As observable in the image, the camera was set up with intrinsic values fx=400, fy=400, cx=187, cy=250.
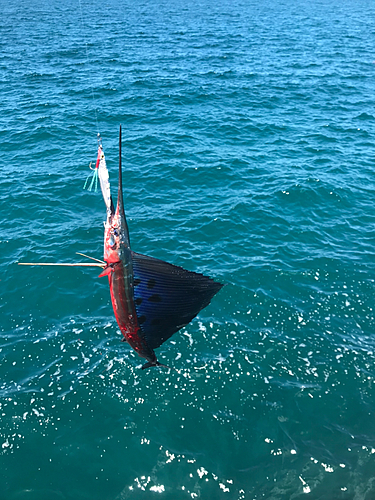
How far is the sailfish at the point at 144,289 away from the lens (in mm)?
7973

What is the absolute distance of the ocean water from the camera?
12.0 m

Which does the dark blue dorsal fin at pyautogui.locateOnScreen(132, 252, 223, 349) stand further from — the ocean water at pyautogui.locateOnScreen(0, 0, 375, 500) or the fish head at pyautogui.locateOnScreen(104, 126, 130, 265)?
the ocean water at pyautogui.locateOnScreen(0, 0, 375, 500)

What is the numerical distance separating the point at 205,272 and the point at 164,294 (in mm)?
10022

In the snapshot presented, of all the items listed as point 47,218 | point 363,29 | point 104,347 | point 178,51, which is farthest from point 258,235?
point 363,29

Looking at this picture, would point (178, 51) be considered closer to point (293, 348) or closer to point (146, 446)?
point (293, 348)

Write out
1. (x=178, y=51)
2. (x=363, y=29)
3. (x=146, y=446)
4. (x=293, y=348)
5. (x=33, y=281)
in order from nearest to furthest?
(x=146, y=446)
(x=293, y=348)
(x=33, y=281)
(x=178, y=51)
(x=363, y=29)

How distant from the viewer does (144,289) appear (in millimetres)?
8578

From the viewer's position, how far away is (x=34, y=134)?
3016 centimetres

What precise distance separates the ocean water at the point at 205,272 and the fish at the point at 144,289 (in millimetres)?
4764

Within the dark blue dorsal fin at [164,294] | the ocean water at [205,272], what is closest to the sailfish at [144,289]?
the dark blue dorsal fin at [164,294]

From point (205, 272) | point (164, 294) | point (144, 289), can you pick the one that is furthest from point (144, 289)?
point (205, 272)

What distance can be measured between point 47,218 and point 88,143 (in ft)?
31.1

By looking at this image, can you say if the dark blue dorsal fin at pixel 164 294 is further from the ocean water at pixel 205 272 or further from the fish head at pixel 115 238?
the ocean water at pixel 205 272

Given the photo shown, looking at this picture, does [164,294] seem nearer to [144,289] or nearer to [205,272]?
[144,289]
